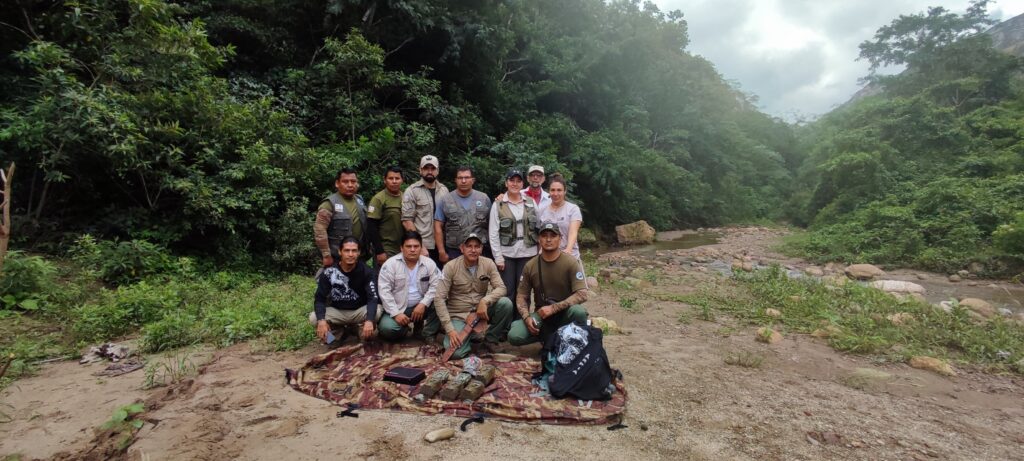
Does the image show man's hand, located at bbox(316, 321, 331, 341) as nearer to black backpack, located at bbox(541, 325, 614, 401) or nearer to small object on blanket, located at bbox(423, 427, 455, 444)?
small object on blanket, located at bbox(423, 427, 455, 444)

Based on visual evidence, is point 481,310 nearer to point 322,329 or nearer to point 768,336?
point 322,329

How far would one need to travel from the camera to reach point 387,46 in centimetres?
1107

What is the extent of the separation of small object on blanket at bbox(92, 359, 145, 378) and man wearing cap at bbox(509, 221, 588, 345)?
3375 mm

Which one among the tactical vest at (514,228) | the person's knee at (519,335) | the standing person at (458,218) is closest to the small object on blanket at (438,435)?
the person's knee at (519,335)

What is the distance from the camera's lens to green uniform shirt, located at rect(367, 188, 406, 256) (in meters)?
5.29

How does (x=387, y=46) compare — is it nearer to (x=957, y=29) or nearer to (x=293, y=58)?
(x=293, y=58)

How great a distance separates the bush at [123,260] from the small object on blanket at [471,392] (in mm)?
5220

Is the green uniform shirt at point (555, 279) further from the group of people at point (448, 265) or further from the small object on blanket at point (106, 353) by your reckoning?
the small object on blanket at point (106, 353)

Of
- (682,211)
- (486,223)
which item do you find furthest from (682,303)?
(682,211)

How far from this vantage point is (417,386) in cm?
370

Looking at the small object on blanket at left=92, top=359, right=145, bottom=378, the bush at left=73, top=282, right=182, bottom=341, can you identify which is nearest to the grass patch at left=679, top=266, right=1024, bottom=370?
the small object on blanket at left=92, top=359, right=145, bottom=378

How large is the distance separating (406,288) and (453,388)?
140 centimetres

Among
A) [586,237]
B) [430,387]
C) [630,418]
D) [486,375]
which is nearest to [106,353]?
[430,387]

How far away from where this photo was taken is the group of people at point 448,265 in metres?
4.33
